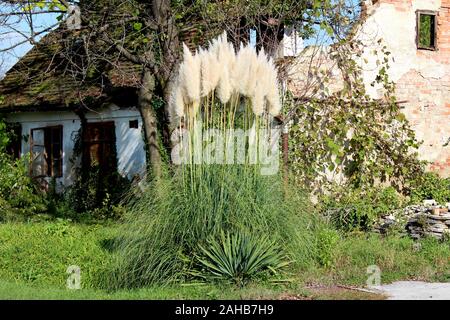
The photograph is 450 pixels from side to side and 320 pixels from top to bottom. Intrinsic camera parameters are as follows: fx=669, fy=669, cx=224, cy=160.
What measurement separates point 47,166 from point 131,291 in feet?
36.0

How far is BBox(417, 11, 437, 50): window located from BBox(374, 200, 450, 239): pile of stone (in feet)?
13.1

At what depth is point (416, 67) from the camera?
14117 mm

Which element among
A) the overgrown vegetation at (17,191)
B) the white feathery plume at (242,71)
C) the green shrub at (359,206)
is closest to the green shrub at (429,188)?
the green shrub at (359,206)

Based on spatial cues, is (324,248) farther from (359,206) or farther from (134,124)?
(134,124)

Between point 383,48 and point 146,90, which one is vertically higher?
point 383,48

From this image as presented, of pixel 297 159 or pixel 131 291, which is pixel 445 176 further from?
pixel 131 291

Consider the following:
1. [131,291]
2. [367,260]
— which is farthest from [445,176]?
[131,291]

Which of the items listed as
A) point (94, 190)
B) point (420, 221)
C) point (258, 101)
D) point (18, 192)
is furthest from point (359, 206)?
point (18, 192)

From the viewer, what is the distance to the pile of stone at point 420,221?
429 inches

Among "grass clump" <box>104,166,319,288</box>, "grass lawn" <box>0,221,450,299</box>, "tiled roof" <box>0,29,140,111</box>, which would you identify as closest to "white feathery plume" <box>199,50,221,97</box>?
"grass clump" <box>104,166,319,288</box>

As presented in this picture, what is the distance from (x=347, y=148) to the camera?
13.5m

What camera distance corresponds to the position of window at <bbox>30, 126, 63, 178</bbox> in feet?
57.9

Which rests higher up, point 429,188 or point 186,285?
point 429,188

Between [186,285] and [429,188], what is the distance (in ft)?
25.0
